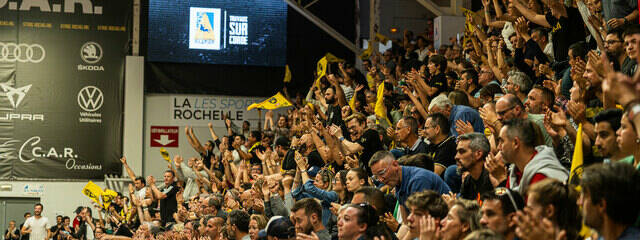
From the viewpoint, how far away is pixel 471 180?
5.20 meters

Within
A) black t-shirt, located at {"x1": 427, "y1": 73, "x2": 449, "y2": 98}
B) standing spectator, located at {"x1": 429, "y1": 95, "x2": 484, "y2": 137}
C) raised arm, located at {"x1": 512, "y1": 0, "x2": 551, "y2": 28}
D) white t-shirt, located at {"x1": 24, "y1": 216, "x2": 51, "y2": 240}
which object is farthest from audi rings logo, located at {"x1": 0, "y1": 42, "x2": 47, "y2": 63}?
standing spectator, located at {"x1": 429, "y1": 95, "x2": 484, "y2": 137}

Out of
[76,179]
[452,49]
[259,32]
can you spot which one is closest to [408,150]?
[452,49]

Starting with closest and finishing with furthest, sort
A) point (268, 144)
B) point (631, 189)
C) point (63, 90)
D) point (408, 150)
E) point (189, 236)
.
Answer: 1. point (631, 189)
2. point (408, 150)
3. point (189, 236)
4. point (268, 144)
5. point (63, 90)

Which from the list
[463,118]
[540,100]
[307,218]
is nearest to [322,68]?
[463,118]

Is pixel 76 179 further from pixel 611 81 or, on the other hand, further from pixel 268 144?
pixel 611 81

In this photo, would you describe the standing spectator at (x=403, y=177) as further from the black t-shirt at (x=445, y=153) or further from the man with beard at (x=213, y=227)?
the man with beard at (x=213, y=227)

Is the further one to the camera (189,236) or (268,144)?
(268,144)

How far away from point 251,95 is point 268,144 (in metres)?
5.62

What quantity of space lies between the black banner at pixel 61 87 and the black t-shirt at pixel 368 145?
1174 cm

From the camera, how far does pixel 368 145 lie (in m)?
7.70

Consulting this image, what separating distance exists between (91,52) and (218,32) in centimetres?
302

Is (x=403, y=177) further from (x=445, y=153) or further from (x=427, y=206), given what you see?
(x=427, y=206)

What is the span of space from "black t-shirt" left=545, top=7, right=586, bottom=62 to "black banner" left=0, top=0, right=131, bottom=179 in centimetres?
1322

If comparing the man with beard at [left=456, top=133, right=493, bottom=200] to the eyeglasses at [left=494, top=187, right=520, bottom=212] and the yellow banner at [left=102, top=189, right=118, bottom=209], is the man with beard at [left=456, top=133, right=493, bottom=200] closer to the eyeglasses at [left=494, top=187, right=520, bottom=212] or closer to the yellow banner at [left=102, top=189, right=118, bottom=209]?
the eyeglasses at [left=494, top=187, right=520, bottom=212]
